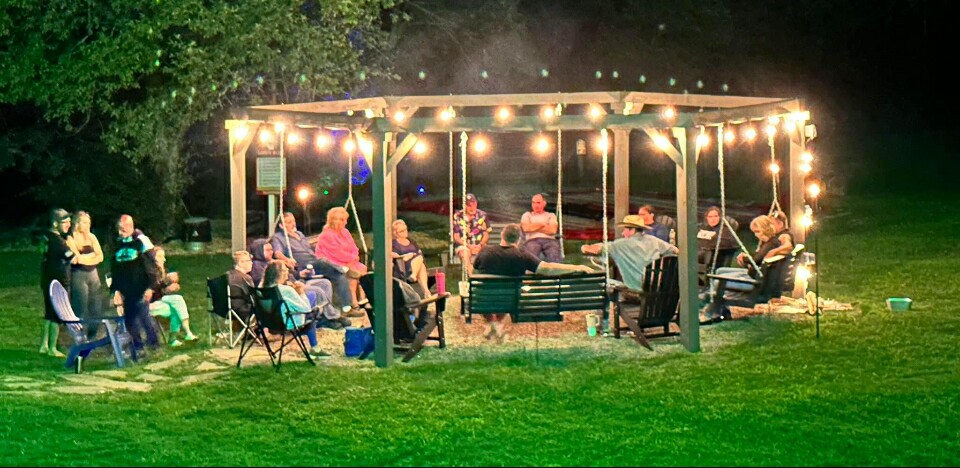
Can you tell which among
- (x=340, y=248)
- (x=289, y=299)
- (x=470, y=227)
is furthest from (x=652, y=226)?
(x=289, y=299)

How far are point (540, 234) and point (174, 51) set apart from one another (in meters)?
7.81

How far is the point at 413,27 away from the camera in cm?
2309

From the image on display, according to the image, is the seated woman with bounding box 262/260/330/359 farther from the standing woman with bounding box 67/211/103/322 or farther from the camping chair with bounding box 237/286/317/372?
the standing woman with bounding box 67/211/103/322

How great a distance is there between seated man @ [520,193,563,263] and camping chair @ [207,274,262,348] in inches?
125

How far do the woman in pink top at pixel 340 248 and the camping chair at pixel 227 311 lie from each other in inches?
60.8

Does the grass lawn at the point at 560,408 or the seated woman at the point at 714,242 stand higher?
A: the seated woman at the point at 714,242

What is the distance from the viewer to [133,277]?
9656 millimetres

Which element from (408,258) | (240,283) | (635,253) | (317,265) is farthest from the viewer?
(317,265)

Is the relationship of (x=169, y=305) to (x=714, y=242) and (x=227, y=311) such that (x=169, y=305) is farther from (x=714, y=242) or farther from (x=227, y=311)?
(x=714, y=242)

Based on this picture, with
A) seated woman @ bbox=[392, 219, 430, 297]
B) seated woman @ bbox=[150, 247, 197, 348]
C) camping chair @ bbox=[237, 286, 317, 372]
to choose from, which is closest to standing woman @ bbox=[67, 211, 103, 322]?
seated woman @ bbox=[150, 247, 197, 348]

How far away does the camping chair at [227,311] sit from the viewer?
9992 mm

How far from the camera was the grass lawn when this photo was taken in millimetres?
6801

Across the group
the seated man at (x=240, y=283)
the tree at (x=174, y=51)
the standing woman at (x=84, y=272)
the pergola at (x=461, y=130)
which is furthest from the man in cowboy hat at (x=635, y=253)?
the tree at (x=174, y=51)

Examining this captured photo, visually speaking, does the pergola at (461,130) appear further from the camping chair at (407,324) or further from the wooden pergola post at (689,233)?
the camping chair at (407,324)
